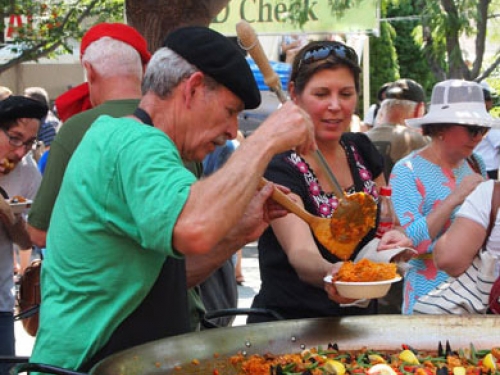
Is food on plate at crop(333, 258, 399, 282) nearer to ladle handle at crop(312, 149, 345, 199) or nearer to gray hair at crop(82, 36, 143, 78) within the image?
ladle handle at crop(312, 149, 345, 199)

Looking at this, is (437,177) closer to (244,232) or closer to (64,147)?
(64,147)

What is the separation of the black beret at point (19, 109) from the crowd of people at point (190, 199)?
1.67 feet

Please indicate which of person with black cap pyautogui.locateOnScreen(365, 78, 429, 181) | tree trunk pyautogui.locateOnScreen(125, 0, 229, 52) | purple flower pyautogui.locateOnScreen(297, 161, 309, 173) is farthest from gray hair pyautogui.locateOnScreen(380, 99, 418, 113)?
purple flower pyautogui.locateOnScreen(297, 161, 309, 173)

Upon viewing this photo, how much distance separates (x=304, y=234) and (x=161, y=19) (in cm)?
276

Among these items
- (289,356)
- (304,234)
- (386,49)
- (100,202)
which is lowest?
(386,49)

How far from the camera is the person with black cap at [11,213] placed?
15.8 ft

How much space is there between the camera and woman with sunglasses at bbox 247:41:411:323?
11.0ft

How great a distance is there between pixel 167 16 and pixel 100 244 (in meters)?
3.43

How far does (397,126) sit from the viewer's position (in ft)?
23.4

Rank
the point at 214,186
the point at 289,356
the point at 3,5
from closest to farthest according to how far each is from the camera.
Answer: the point at 214,186
the point at 289,356
the point at 3,5

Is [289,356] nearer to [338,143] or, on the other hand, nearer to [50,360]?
[50,360]

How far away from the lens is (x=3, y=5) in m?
9.16

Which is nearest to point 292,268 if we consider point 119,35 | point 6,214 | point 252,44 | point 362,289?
point 362,289

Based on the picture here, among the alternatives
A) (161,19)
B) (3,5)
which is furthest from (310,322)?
(3,5)
